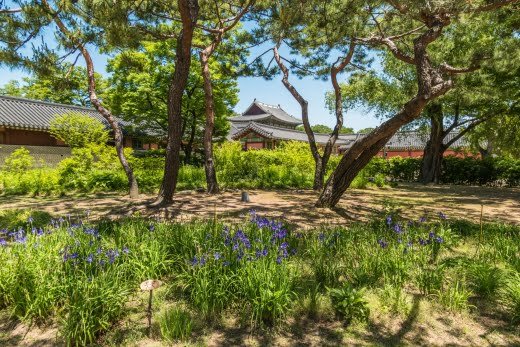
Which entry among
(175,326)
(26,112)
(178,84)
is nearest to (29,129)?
(26,112)

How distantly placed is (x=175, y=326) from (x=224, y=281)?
0.55 m

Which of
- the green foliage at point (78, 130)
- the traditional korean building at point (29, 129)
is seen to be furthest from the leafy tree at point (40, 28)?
the traditional korean building at point (29, 129)

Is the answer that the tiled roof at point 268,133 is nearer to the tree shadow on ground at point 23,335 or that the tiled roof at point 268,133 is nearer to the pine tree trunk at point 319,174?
the pine tree trunk at point 319,174

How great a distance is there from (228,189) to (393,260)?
9455mm

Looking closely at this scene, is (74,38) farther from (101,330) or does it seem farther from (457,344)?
(457,344)

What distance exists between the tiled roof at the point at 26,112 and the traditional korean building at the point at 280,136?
44.8 ft

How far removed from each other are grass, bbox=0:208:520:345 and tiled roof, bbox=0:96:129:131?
17483 mm

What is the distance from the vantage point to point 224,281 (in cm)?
296

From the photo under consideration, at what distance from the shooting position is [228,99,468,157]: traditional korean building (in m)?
35.2

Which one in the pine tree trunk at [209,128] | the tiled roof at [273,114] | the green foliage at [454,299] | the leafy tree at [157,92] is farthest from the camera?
the tiled roof at [273,114]

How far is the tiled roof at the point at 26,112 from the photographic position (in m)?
17.8

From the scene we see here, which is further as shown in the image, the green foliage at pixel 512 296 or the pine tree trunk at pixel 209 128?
the pine tree trunk at pixel 209 128

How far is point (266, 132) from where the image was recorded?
3444 cm

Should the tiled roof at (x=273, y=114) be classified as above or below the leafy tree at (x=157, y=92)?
above
